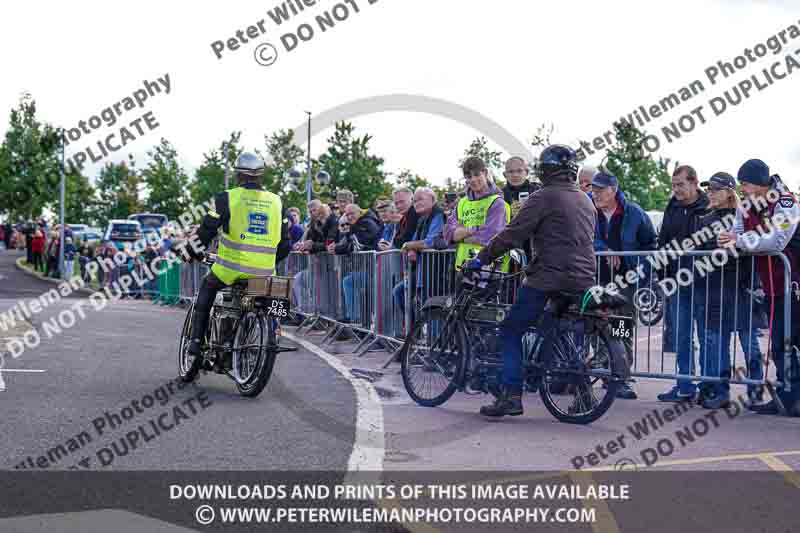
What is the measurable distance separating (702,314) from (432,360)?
2.24 m

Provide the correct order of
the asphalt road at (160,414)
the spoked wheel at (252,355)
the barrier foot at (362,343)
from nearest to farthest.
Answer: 1. the asphalt road at (160,414)
2. the spoked wheel at (252,355)
3. the barrier foot at (362,343)

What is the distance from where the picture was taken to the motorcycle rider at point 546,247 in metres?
7.21

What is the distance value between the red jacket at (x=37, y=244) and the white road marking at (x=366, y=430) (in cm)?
3730

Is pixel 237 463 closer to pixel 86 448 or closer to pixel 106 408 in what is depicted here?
pixel 86 448

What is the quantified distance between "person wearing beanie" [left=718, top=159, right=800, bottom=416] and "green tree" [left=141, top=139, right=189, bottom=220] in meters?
66.5

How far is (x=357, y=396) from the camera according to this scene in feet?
27.2

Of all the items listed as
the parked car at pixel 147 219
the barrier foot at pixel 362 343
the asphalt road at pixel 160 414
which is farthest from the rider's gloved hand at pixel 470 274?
the parked car at pixel 147 219

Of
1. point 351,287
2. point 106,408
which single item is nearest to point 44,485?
point 106,408

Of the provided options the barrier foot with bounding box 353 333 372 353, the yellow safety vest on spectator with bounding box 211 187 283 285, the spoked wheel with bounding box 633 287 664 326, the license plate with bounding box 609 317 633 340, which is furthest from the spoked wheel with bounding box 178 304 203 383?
the spoked wheel with bounding box 633 287 664 326

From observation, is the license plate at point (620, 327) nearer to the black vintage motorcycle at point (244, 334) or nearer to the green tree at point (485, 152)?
the black vintage motorcycle at point (244, 334)

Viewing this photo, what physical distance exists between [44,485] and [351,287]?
831cm

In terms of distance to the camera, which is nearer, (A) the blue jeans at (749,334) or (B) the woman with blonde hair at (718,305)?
(A) the blue jeans at (749,334)

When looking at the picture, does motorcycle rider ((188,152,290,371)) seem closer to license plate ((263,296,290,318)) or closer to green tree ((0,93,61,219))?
license plate ((263,296,290,318))
